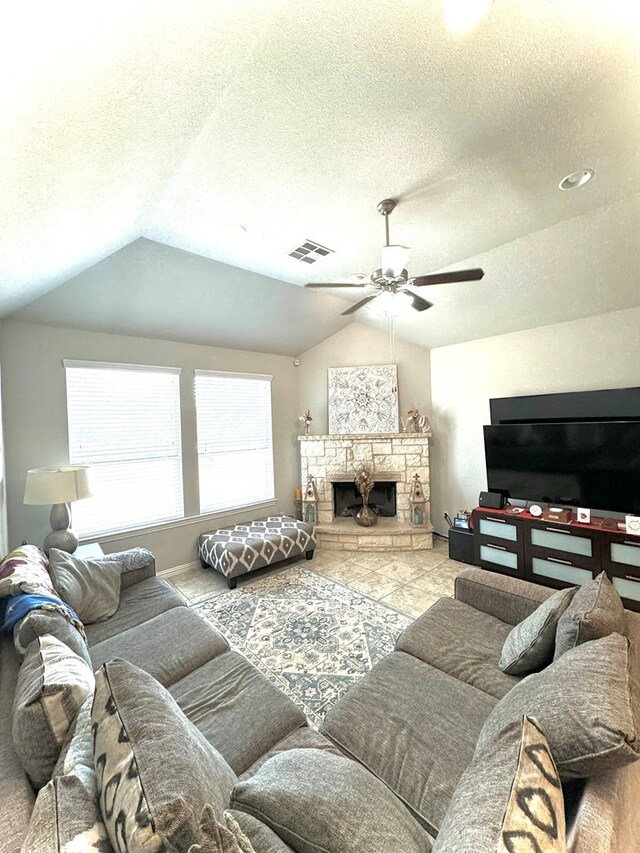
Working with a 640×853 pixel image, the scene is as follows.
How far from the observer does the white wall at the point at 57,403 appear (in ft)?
10.0

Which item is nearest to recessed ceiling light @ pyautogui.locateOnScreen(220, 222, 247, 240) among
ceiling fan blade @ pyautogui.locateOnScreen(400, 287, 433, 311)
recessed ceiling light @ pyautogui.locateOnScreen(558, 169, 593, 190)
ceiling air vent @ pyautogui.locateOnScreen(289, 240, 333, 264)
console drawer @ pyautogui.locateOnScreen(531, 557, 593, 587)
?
ceiling air vent @ pyautogui.locateOnScreen(289, 240, 333, 264)

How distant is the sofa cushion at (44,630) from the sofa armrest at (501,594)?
81.6 inches

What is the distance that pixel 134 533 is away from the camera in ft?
12.1

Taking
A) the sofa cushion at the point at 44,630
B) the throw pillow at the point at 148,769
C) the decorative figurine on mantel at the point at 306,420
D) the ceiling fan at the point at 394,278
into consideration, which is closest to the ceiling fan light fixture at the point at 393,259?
the ceiling fan at the point at 394,278

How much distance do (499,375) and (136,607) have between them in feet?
14.1

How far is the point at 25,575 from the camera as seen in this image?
1816mm

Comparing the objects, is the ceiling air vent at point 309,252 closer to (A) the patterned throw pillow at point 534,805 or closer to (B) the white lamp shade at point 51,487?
(B) the white lamp shade at point 51,487

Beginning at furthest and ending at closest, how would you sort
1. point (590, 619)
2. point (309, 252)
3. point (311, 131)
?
point (309, 252) → point (311, 131) → point (590, 619)

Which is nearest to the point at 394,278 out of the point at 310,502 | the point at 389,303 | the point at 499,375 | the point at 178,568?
the point at 389,303

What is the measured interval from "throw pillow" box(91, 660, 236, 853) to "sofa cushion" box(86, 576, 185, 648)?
1340 millimetres

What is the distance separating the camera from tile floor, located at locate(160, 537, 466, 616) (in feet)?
10.8

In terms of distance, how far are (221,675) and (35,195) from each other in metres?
2.28

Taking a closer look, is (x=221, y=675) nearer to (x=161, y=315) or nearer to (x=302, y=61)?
(x=302, y=61)

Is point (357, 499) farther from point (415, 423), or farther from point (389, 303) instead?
point (389, 303)
